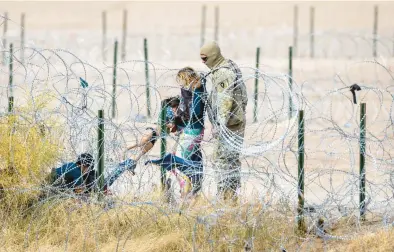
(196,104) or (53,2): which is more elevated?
(53,2)

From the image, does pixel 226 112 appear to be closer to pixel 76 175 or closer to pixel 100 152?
pixel 100 152

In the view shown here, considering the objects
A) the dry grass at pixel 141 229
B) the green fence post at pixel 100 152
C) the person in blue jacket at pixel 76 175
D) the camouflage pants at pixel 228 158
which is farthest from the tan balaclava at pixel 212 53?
the dry grass at pixel 141 229

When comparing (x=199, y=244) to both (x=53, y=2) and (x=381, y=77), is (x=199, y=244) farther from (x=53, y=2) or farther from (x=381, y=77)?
(x=53, y=2)

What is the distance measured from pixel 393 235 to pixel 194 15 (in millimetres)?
54634

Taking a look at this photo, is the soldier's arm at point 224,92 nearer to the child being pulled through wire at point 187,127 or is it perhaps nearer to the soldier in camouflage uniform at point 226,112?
the soldier in camouflage uniform at point 226,112

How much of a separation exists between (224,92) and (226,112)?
0.18 meters

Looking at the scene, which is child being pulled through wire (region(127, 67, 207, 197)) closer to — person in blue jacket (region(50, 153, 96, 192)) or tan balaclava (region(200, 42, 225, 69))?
tan balaclava (region(200, 42, 225, 69))

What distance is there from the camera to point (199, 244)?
8148mm

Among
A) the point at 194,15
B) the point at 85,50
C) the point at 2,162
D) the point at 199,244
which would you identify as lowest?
the point at 199,244

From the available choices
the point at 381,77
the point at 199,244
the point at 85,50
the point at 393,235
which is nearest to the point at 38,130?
the point at 199,244

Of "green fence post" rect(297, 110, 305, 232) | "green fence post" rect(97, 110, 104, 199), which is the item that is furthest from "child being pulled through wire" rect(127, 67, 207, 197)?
"green fence post" rect(297, 110, 305, 232)


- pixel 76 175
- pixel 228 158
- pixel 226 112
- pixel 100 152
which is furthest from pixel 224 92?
pixel 76 175

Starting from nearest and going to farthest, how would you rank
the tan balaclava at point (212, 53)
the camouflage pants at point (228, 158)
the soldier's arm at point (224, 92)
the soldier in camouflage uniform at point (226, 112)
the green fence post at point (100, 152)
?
the green fence post at point (100, 152)
the camouflage pants at point (228, 158)
the soldier in camouflage uniform at point (226, 112)
the soldier's arm at point (224, 92)
the tan balaclava at point (212, 53)

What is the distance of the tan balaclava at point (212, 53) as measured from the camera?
9344mm
